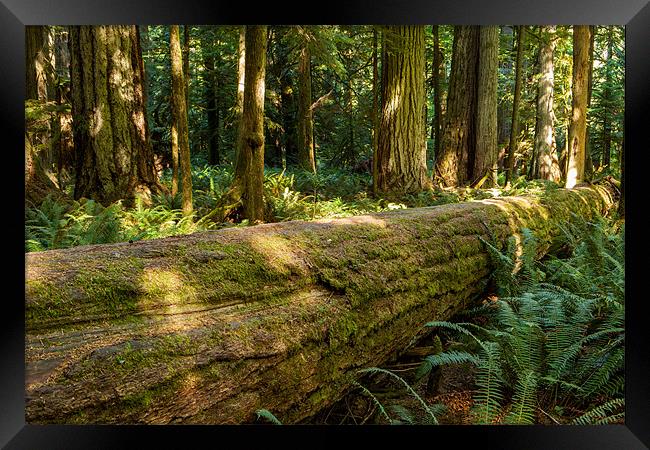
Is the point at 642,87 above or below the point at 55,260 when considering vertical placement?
above

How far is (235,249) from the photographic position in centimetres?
243

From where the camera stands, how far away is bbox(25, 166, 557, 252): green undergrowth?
4.65 m

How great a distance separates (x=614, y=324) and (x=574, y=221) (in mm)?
4151

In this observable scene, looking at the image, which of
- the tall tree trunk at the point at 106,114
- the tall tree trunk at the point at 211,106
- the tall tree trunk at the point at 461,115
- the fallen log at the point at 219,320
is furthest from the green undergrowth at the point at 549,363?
the tall tree trunk at the point at 211,106

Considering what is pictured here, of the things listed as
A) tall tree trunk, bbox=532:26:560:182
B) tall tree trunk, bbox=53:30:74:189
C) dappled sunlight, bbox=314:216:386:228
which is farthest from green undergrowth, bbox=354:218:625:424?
tall tree trunk, bbox=532:26:560:182

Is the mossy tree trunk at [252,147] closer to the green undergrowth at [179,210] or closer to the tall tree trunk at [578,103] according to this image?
the green undergrowth at [179,210]

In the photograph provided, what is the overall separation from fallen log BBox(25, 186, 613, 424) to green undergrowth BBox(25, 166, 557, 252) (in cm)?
206

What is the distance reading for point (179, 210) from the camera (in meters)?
6.46

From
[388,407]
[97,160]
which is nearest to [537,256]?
[388,407]

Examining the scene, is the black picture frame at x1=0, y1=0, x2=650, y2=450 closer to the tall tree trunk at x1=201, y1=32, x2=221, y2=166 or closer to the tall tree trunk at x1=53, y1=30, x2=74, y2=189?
the tall tree trunk at x1=53, y1=30, x2=74, y2=189

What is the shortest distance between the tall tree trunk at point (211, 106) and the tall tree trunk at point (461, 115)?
8572 millimetres

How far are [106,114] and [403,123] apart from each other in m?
5.57

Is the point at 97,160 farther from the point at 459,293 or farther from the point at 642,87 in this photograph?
the point at 642,87

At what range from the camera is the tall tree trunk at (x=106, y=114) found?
6711 mm
